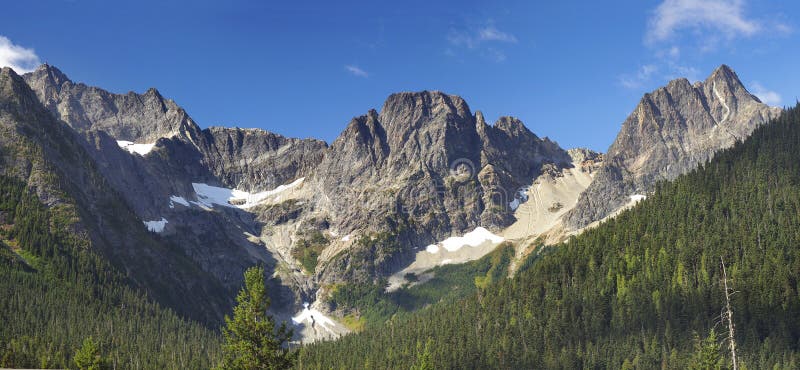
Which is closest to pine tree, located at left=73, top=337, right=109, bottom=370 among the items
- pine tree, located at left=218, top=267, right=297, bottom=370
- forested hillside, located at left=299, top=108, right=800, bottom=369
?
pine tree, located at left=218, top=267, right=297, bottom=370

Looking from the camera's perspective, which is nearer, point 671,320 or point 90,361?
point 90,361

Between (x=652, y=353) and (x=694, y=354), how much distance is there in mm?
10768

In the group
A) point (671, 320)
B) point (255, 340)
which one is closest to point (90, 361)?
point (255, 340)

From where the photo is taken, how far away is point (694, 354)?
158375mm

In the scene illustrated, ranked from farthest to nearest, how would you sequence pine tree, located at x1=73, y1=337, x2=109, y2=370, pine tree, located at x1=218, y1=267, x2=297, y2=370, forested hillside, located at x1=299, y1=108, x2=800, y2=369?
1. forested hillside, located at x1=299, y1=108, x2=800, y2=369
2. pine tree, located at x1=73, y1=337, x2=109, y2=370
3. pine tree, located at x1=218, y1=267, x2=297, y2=370

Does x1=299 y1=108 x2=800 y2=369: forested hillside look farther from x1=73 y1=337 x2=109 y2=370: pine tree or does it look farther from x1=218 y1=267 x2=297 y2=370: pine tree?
x1=218 y1=267 x2=297 y2=370: pine tree

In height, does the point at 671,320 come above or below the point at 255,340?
above

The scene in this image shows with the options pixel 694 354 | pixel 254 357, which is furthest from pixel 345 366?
pixel 254 357

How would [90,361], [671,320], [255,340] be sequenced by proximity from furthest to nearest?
[671,320]
[90,361]
[255,340]

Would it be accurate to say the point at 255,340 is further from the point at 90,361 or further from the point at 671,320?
the point at 671,320

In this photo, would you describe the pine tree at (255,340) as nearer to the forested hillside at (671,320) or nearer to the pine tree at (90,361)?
the pine tree at (90,361)

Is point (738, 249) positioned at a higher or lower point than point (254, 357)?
higher

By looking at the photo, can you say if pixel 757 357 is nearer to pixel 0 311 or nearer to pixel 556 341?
pixel 556 341

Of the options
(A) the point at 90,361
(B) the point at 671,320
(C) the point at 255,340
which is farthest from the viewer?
(B) the point at 671,320
